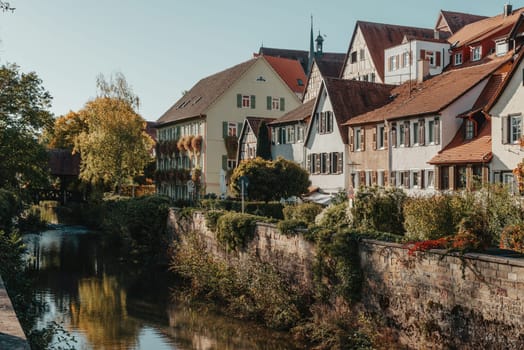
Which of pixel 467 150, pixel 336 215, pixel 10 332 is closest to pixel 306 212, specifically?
pixel 336 215

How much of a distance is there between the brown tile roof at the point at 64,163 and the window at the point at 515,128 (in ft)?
153

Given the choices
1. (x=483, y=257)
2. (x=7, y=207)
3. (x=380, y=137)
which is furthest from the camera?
(x=380, y=137)

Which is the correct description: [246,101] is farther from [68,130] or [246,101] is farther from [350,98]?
[68,130]

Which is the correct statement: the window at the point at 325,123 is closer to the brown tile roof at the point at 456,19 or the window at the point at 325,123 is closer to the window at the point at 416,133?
the window at the point at 416,133

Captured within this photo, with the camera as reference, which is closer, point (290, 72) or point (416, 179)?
point (416, 179)

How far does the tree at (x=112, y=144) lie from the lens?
6066 cm

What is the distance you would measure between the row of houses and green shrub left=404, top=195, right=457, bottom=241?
3.10 m

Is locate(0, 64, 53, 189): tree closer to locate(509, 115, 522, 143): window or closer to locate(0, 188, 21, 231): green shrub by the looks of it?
locate(0, 188, 21, 231): green shrub

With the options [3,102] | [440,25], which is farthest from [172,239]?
[440,25]

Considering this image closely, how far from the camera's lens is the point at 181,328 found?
2284cm

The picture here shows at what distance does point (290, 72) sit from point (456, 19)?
17.6m

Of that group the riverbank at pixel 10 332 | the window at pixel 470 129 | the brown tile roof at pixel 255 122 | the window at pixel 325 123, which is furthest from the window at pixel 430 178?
the riverbank at pixel 10 332

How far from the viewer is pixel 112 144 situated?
6091 centimetres

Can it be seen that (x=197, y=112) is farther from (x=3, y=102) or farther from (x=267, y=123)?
(x=3, y=102)
